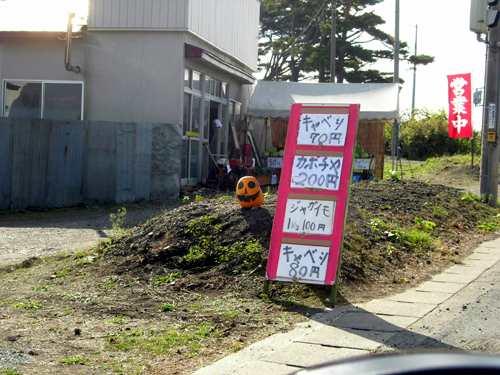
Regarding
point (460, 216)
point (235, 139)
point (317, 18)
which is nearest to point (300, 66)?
point (317, 18)

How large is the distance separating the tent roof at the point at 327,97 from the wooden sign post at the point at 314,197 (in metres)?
12.2

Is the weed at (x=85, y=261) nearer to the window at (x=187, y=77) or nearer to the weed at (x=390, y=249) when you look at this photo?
the weed at (x=390, y=249)

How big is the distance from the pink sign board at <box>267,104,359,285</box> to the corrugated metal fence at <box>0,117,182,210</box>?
26.6 ft

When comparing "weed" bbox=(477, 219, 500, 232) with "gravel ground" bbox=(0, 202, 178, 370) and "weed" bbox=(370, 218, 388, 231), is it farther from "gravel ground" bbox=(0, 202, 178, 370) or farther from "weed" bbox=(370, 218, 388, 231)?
"gravel ground" bbox=(0, 202, 178, 370)

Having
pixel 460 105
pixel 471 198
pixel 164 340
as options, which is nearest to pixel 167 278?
pixel 164 340

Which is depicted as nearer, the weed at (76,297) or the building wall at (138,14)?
the weed at (76,297)

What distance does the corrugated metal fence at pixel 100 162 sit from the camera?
13219 mm

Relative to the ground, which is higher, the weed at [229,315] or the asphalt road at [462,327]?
the asphalt road at [462,327]

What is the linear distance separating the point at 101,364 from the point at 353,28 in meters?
33.9

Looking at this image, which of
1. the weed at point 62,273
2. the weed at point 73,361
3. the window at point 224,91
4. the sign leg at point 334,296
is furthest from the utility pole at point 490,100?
the weed at point 73,361

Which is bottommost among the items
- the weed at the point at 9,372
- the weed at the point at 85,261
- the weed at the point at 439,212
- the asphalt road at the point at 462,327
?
the weed at the point at 9,372

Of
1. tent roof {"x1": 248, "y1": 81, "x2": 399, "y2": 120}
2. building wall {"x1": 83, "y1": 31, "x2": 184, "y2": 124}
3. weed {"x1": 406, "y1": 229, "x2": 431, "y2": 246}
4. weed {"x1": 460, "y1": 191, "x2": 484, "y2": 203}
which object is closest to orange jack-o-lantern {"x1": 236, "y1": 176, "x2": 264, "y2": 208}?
weed {"x1": 406, "y1": 229, "x2": 431, "y2": 246}

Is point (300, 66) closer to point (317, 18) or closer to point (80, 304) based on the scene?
point (317, 18)

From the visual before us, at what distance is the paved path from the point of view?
13.3 ft
